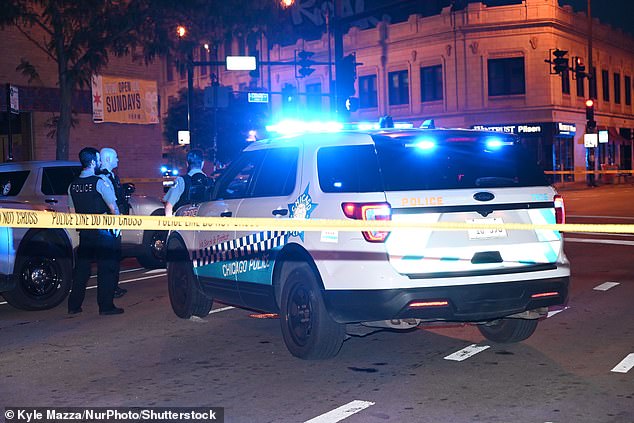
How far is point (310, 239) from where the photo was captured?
7.31m

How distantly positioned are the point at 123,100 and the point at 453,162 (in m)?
20.7

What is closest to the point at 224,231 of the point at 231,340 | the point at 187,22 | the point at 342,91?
the point at 231,340

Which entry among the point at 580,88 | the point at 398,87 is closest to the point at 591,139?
the point at 580,88

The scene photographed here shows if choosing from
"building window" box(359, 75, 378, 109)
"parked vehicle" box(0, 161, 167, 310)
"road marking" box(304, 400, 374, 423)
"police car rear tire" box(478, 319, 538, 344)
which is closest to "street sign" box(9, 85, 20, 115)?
"parked vehicle" box(0, 161, 167, 310)

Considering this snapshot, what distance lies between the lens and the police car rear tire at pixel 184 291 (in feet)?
31.4

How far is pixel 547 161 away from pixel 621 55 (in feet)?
46.0

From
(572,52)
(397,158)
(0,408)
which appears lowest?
(0,408)

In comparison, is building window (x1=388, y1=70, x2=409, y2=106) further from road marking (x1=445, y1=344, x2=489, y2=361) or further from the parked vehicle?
road marking (x1=445, y1=344, x2=489, y2=361)

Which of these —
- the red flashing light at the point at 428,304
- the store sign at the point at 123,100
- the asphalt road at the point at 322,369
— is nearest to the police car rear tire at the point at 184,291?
the asphalt road at the point at 322,369

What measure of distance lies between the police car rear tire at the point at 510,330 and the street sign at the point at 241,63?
25461 mm

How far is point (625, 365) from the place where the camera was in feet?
23.3

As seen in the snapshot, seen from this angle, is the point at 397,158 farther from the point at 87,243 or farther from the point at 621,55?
the point at 621,55

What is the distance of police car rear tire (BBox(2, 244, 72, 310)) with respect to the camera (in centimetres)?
1065

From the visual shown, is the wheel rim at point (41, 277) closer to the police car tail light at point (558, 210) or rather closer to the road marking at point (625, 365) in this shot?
the police car tail light at point (558, 210)
